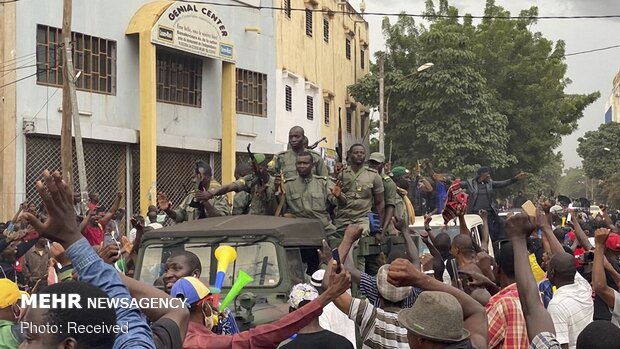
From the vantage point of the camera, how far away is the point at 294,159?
30.2 ft

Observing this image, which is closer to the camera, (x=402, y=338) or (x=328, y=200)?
(x=402, y=338)

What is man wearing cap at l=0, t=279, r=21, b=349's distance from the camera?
404cm

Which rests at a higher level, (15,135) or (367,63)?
(367,63)

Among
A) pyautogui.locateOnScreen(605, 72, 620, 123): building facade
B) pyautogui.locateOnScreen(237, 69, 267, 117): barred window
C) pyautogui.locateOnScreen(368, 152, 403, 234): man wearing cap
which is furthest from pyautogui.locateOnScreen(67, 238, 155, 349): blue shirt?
pyautogui.locateOnScreen(605, 72, 620, 123): building facade

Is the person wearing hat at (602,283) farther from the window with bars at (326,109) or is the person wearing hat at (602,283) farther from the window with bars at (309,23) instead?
the window with bars at (326,109)

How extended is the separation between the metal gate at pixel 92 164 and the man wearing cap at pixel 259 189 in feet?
32.3

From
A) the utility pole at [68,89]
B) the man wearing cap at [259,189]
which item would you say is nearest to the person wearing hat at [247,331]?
the man wearing cap at [259,189]

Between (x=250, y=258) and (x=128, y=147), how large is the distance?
14.1 m

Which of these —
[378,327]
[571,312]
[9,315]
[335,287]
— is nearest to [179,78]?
[571,312]

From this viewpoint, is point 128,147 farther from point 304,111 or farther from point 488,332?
point 488,332

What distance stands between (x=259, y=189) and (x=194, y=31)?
14.0 m

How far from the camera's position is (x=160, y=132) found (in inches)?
855

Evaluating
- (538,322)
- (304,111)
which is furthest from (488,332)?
(304,111)

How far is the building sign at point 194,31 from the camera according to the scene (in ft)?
68.7
